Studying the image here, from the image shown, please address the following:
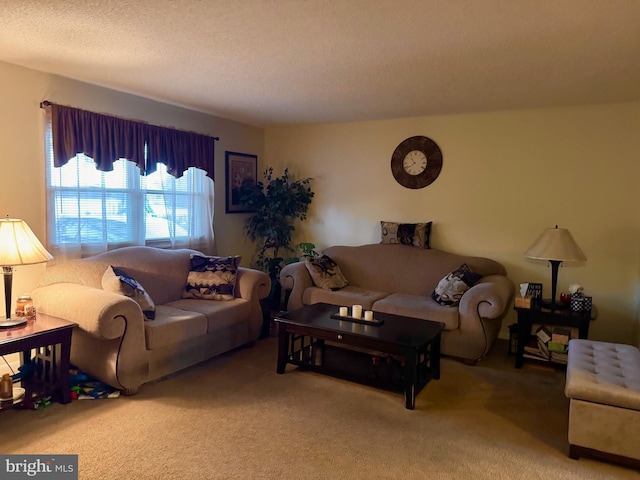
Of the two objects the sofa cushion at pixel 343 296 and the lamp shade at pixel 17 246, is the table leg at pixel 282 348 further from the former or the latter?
the lamp shade at pixel 17 246

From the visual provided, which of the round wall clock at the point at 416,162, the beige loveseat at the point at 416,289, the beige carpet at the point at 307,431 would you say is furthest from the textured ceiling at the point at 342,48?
the beige carpet at the point at 307,431

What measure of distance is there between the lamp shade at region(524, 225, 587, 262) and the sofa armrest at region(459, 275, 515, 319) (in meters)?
0.41

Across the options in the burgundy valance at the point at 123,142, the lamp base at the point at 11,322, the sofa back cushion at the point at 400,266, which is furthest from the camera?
the sofa back cushion at the point at 400,266

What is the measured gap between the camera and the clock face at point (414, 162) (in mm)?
4855

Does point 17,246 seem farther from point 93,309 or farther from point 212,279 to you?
point 212,279

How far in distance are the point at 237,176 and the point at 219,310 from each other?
7.20ft

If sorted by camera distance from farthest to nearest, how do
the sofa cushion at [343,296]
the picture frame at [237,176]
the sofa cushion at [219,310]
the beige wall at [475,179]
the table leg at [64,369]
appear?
the picture frame at [237,176] → the sofa cushion at [343,296] → the sofa cushion at [219,310] → the beige wall at [475,179] → the table leg at [64,369]

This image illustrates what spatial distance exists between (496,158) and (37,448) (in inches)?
174

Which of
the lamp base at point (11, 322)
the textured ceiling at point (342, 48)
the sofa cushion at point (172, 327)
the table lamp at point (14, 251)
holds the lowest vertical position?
the sofa cushion at point (172, 327)

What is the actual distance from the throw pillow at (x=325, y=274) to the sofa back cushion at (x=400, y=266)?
278 mm

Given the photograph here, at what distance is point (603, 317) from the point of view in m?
4.10

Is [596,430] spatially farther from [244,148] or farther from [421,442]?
[244,148]

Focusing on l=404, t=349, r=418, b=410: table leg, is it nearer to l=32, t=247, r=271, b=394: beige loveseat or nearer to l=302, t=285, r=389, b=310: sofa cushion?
l=302, t=285, r=389, b=310: sofa cushion

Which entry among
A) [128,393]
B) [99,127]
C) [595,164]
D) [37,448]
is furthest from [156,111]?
[595,164]
